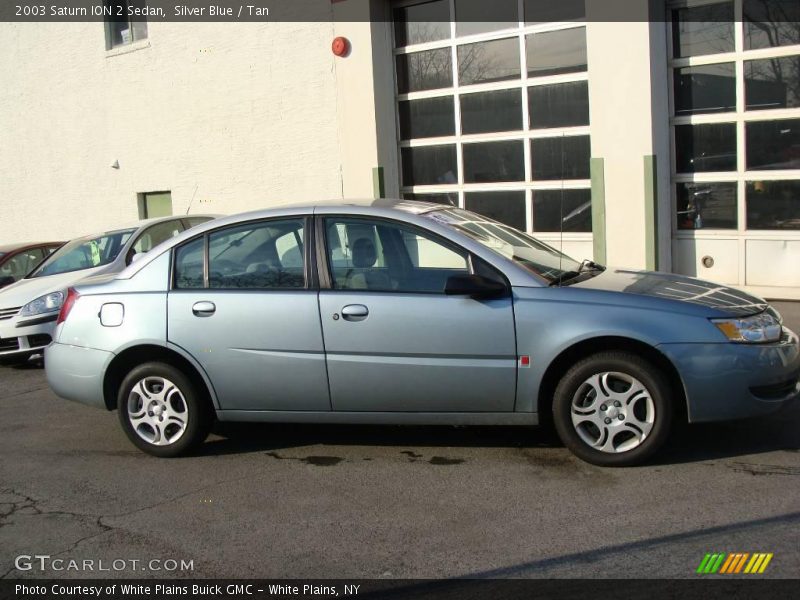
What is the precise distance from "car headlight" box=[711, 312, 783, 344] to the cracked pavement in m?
0.73

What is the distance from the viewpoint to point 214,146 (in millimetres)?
14141

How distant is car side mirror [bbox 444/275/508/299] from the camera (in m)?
5.06

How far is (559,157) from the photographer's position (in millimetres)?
10938

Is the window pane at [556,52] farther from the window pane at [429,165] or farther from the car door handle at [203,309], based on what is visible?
the car door handle at [203,309]

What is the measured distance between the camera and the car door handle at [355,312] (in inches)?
207

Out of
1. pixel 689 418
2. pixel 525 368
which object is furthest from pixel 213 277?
pixel 689 418

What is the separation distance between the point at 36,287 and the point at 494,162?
5924 mm

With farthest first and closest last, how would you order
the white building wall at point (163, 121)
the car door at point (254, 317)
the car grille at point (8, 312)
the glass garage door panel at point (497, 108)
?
the white building wall at point (163, 121), the glass garage door panel at point (497, 108), the car grille at point (8, 312), the car door at point (254, 317)

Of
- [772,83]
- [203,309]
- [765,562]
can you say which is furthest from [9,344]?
[772,83]

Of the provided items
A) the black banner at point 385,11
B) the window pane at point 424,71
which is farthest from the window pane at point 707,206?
the window pane at point 424,71

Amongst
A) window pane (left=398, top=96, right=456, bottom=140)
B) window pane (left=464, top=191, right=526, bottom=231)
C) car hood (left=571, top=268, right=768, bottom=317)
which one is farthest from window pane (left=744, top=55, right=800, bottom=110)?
car hood (left=571, top=268, right=768, bottom=317)

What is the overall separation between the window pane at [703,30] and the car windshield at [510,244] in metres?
5.11

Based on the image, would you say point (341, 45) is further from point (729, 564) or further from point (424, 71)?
point (729, 564)
